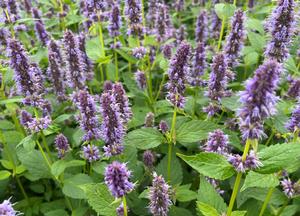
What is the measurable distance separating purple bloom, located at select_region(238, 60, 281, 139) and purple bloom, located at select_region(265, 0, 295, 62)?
163cm

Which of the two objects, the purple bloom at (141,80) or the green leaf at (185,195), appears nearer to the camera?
the green leaf at (185,195)

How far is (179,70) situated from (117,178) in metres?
1.13

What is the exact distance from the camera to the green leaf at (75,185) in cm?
377

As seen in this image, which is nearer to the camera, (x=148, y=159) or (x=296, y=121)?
(x=296, y=121)

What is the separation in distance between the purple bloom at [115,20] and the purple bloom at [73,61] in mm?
1106

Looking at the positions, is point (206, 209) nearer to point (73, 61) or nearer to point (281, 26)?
point (281, 26)

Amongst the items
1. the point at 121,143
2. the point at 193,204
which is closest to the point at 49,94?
the point at 121,143

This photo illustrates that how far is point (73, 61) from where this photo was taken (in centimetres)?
441

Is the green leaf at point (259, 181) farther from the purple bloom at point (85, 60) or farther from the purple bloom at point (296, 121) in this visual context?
the purple bloom at point (85, 60)

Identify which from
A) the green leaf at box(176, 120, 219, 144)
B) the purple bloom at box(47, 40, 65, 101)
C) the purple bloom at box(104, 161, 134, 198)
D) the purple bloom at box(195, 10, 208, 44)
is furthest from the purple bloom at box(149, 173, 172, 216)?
the purple bloom at box(195, 10, 208, 44)

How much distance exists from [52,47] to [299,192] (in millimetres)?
3408

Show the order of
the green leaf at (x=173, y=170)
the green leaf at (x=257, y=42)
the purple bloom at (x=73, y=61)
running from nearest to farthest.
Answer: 1. the green leaf at (x=173, y=170)
2. the purple bloom at (x=73, y=61)
3. the green leaf at (x=257, y=42)

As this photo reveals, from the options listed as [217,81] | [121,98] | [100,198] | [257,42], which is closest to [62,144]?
[121,98]

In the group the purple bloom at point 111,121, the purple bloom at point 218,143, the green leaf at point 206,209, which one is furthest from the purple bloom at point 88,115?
the green leaf at point 206,209
